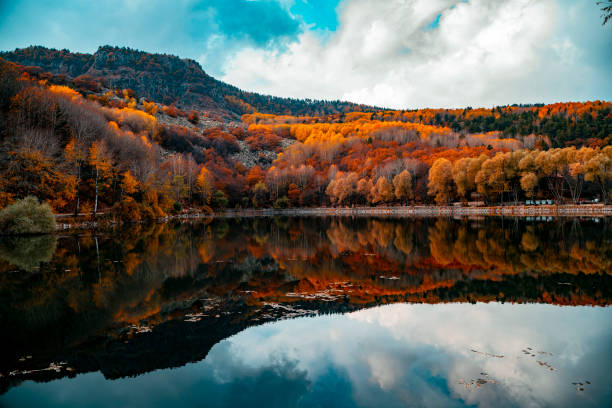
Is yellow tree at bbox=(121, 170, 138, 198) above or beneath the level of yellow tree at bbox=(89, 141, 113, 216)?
beneath

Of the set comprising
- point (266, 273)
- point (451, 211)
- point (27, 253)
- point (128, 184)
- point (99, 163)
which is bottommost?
point (451, 211)

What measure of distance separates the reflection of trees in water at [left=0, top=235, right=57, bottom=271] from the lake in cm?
192

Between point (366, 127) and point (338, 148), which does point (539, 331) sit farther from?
point (366, 127)

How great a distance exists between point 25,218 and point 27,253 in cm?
1216

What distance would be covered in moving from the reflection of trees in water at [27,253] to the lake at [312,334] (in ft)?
6.28

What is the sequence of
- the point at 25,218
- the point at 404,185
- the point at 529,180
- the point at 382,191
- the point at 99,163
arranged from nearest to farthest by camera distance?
1. the point at 25,218
2. the point at 99,163
3. the point at 529,180
4. the point at 404,185
5. the point at 382,191

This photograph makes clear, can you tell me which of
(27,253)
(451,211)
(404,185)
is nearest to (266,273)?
(27,253)

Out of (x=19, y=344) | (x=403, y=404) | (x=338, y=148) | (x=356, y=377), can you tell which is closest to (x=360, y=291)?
(x=356, y=377)

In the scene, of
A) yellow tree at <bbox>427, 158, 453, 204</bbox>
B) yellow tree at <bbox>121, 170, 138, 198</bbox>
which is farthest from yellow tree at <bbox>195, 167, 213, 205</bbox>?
yellow tree at <bbox>427, 158, 453, 204</bbox>

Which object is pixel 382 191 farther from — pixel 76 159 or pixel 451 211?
pixel 76 159

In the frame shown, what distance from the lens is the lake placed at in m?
6.16

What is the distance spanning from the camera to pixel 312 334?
347 inches

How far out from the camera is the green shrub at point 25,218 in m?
30.6

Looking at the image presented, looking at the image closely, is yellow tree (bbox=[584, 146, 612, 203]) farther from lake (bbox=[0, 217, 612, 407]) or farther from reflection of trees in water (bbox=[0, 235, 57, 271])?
reflection of trees in water (bbox=[0, 235, 57, 271])
